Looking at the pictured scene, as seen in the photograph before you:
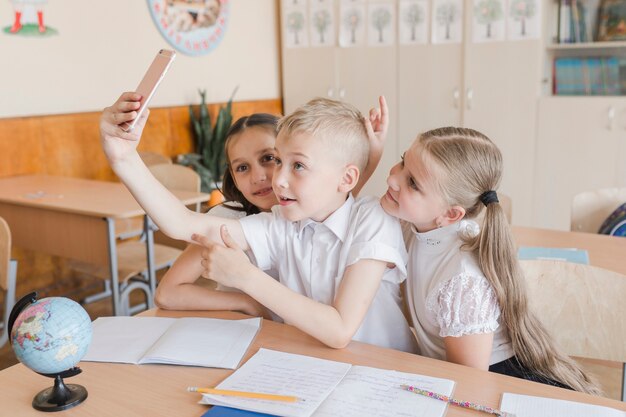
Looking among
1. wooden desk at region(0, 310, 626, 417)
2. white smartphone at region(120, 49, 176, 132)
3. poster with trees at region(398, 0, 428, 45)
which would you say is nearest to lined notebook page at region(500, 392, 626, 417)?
wooden desk at region(0, 310, 626, 417)

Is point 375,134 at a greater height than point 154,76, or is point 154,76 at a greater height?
point 154,76

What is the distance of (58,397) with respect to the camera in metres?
0.99

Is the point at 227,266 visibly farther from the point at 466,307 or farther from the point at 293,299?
the point at 466,307

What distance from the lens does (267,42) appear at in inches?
209

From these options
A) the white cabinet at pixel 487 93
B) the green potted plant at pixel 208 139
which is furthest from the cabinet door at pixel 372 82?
the green potted plant at pixel 208 139

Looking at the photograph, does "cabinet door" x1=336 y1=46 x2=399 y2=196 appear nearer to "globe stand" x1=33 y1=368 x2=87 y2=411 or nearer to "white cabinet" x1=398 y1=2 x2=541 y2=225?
"white cabinet" x1=398 y1=2 x2=541 y2=225

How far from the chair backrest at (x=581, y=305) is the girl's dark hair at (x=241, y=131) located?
738 millimetres

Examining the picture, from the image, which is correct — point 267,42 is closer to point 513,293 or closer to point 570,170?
point 570,170

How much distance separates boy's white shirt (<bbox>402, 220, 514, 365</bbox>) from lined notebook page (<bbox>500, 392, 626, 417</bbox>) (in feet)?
0.65

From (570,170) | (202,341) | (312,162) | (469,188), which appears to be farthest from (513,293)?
(570,170)

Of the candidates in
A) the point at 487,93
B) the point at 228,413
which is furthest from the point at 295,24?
the point at 228,413

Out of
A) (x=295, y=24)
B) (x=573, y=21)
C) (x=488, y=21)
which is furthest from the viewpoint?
(x=295, y=24)

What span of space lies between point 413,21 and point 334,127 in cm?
381

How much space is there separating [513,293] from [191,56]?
3796 mm
